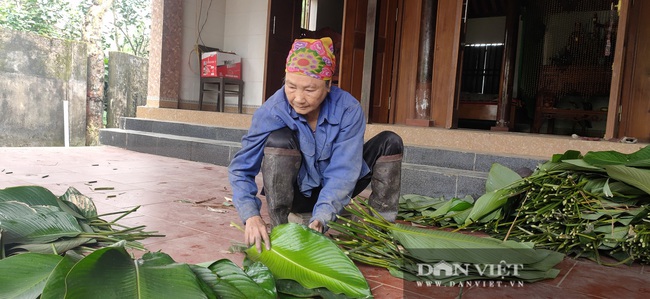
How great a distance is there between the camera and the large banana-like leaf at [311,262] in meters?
1.18

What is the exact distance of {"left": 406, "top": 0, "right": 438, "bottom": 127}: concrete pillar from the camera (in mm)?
4652

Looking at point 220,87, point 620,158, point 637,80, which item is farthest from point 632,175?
point 220,87

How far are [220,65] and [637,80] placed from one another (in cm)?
496

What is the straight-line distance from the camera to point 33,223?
4.29ft

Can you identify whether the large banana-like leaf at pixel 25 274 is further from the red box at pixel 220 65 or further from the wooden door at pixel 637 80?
the red box at pixel 220 65

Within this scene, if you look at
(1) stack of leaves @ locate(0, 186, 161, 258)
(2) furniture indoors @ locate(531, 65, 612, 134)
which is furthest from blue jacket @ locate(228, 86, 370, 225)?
(2) furniture indoors @ locate(531, 65, 612, 134)

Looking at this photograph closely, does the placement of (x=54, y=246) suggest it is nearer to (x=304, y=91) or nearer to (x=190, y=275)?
(x=190, y=275)

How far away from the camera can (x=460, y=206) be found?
2301 mm

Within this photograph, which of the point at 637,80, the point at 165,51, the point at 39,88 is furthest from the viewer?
the point at 39,88

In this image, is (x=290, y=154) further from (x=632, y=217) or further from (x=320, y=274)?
(x=632, y=217)

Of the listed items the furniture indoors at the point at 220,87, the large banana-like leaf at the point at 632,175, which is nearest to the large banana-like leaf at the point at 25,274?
the large banana-like leaf at the point at 632,175

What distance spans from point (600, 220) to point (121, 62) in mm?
8075

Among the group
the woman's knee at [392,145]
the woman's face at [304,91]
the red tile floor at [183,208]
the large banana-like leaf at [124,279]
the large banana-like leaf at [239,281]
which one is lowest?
the red tile floor at [183,208]

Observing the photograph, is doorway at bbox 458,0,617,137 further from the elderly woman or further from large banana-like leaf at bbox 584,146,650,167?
the elderly woman
